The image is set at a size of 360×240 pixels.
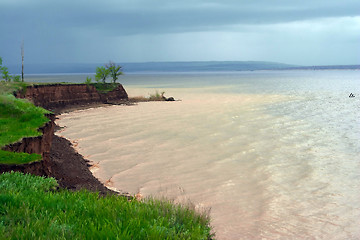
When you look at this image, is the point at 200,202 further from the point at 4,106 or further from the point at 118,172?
the point at 4,106

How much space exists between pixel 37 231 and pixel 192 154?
45.7 feet

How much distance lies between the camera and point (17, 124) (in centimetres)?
1489

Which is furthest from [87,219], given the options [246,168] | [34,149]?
[246,168]

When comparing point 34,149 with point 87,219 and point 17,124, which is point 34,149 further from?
point 87,219

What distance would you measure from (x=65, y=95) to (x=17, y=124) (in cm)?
3063

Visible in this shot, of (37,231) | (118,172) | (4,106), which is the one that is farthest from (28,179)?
(4,106)

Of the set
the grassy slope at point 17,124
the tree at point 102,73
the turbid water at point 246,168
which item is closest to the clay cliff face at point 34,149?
the grassy slope at point 17,124

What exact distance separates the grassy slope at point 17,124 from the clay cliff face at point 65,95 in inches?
665

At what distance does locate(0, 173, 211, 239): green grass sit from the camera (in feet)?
16.3

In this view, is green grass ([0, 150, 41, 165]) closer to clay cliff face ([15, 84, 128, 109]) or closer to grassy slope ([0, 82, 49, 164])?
grassy slope ([0, 82, 49, 164])

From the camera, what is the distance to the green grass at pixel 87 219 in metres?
4.96

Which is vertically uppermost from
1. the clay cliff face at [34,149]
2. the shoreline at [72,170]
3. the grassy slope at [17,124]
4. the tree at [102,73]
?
the tree at [102,73]

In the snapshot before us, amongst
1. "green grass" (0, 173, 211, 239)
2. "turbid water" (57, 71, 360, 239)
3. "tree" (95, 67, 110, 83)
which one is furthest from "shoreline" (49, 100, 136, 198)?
"tree" (95, 67, 110, 83)

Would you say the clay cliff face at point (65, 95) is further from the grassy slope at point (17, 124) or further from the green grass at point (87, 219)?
the green grass at point (87, 219)
